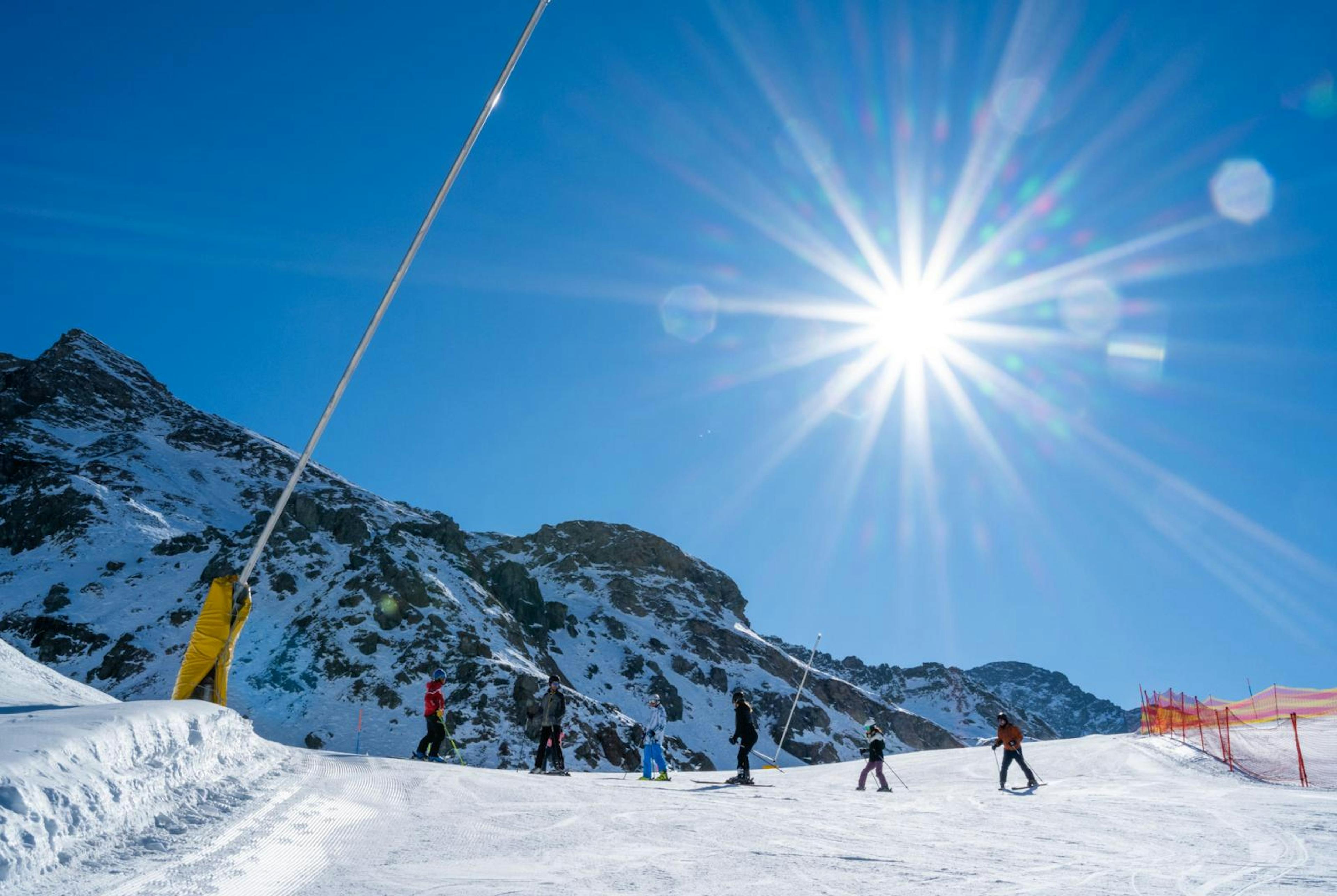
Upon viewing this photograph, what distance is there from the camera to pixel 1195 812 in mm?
9734

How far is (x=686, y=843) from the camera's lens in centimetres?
643

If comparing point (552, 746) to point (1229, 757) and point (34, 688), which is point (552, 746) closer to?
point (34, 688)

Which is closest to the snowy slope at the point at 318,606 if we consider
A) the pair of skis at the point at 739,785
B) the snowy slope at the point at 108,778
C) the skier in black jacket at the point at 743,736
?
the pair of skis at the point at 739,785

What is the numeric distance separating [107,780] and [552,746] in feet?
37.4

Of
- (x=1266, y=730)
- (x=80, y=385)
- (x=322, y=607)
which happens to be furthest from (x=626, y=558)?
(x=1266, y=730)

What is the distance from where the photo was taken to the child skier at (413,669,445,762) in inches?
598

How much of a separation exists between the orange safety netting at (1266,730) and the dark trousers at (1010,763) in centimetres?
593

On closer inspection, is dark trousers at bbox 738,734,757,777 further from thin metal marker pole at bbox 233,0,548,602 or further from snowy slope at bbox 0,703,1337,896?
thin metal marker pole at bbox 233,0,548,602

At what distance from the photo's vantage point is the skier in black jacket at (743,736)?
14133mm

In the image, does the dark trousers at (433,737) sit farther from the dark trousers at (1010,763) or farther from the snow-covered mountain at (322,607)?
the snow-covered mountain at (322,607)

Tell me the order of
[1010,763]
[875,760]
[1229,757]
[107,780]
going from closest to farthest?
[107,780], [875,760], [1010,763], [1229,757]

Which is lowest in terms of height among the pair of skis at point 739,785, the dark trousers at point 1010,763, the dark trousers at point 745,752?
the pair of skis at point 739,785

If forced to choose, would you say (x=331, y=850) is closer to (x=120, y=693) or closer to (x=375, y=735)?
(x=375, y=735)

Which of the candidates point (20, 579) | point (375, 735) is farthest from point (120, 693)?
point (20, 579)
